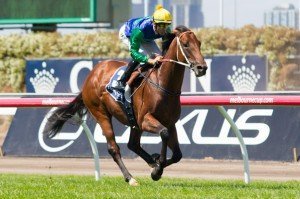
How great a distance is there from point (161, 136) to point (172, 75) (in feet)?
1.96

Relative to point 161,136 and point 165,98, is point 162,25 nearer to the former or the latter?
point 165,98

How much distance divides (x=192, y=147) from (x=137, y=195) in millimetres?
4960

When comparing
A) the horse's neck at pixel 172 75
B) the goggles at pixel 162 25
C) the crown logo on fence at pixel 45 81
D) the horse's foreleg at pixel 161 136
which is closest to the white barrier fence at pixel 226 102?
the horse's neck at pixel 172 75

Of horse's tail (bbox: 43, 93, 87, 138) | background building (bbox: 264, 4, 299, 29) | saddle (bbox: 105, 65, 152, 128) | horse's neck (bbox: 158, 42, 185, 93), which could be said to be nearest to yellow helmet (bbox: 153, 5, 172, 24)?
horse's neck (bbox: 158, 42, 185, 93)

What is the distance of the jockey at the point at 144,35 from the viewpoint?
29.7 feet

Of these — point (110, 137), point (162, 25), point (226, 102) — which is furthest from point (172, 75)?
point (110, 137)

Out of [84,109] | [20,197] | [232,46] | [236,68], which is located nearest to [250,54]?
[236,68]

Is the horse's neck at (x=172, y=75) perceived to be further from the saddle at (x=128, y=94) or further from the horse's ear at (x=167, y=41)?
the saddle at (x=128, y=94)

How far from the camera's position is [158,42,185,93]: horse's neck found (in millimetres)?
8945

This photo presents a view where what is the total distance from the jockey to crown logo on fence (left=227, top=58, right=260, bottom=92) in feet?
29.5

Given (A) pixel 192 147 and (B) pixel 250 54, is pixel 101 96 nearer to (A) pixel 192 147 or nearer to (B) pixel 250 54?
(A) pixel 192 147

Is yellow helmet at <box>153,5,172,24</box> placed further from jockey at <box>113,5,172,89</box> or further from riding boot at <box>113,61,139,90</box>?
riding boot at <box>113,61,139,90</box>

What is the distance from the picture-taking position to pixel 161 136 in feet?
28.8

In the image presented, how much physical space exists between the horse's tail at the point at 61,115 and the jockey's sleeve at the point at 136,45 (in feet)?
4.86
